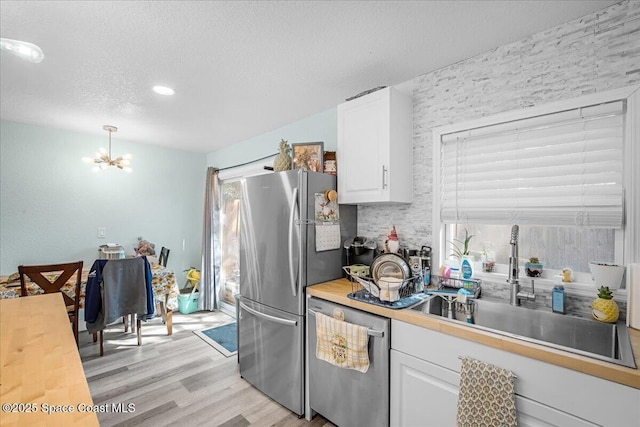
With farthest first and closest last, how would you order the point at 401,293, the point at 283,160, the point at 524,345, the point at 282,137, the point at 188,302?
the point at 188,302
the point at 282,137
the point at 283,160
the point at 401,293
the point at 524,345

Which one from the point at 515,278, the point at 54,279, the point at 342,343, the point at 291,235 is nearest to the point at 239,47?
the point at 291,235

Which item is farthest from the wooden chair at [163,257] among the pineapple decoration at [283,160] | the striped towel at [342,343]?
the striped towel at [342,343]

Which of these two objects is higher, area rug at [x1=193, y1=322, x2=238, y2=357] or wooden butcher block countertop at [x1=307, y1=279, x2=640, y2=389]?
wooden butcher block countertop at [x1=307, y1=279, x2=640, y2=389]

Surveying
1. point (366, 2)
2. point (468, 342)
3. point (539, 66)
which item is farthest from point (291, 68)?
point (468, 342)

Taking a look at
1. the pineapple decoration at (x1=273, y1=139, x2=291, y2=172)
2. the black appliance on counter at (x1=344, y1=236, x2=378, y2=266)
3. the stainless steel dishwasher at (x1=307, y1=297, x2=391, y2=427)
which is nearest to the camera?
the stainless steel dishwasher at (x1=307, y1=297, x2=391, y2=427)

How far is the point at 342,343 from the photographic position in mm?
1710

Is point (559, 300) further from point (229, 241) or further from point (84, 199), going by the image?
point (84, 199)

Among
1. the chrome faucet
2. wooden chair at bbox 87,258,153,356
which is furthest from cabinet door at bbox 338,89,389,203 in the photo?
wooden chair at bbox 87,258,153,356

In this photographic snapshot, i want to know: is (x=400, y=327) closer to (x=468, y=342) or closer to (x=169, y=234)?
(x=468, y=342)

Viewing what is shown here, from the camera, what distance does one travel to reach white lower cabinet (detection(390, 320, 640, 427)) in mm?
1004

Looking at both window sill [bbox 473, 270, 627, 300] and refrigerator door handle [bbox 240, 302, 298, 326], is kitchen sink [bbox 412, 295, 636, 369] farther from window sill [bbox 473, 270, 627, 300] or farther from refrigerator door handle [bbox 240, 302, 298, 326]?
refrigerator door handle [bbox 240, 302, 298, 326]

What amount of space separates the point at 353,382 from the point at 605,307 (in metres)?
1.30

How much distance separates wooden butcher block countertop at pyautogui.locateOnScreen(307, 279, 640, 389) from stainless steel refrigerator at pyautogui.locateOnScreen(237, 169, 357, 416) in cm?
42

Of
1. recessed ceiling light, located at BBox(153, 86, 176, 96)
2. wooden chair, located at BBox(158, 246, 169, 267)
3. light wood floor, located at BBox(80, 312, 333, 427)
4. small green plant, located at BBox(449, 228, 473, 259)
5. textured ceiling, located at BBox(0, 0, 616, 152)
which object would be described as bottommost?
light wood floor, located at BBox(80, 312, 333, 427)
